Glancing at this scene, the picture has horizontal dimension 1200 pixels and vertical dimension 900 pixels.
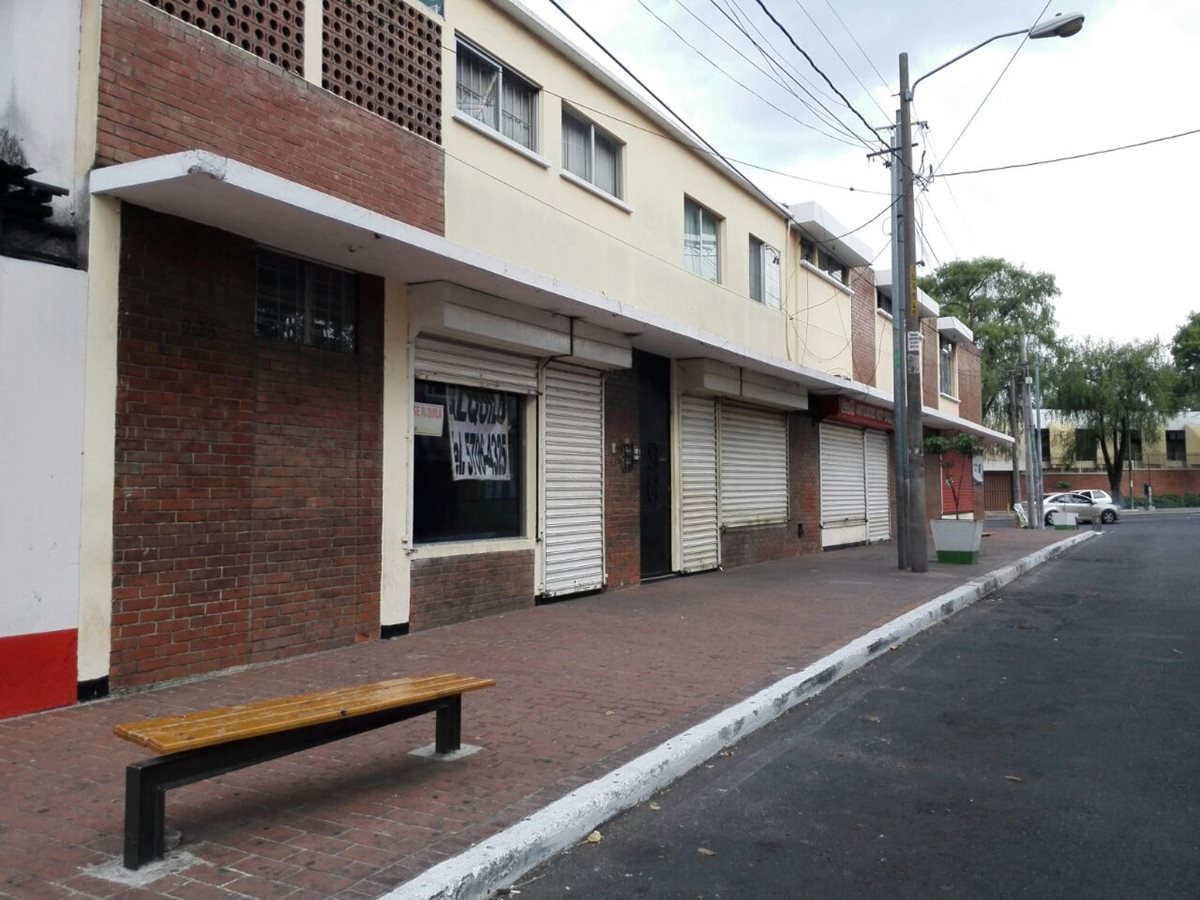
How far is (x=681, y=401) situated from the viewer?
14406mm

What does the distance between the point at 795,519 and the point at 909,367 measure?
4524mm

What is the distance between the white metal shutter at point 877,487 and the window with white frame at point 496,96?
47.4ft

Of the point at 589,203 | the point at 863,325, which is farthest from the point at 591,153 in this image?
the point at 863,325

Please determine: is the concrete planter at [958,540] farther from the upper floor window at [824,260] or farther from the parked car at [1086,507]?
the parked car at [1086,507]

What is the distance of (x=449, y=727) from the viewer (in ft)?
17.4

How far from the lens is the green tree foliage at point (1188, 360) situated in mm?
57309

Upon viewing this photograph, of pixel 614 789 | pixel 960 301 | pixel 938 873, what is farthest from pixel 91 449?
pixel 960 301

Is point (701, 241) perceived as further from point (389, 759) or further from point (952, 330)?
point (952, 330)

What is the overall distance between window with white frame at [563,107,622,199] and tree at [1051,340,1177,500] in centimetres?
4607

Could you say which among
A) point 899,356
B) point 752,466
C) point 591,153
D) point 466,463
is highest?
point 591,153

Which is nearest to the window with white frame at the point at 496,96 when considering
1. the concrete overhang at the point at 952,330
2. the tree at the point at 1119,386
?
the concrete overhang at the point at 952,330

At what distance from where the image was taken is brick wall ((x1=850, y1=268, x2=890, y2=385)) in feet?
73.4

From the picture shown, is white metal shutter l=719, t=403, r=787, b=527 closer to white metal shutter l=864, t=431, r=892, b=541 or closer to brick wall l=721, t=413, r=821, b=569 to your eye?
brick wall l=721, t=413, r=821, b=569

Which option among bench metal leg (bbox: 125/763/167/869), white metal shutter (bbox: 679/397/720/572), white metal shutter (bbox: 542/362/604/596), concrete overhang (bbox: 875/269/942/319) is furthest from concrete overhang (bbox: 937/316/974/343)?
bench metal leg (bbox: 125/763/167/869)
